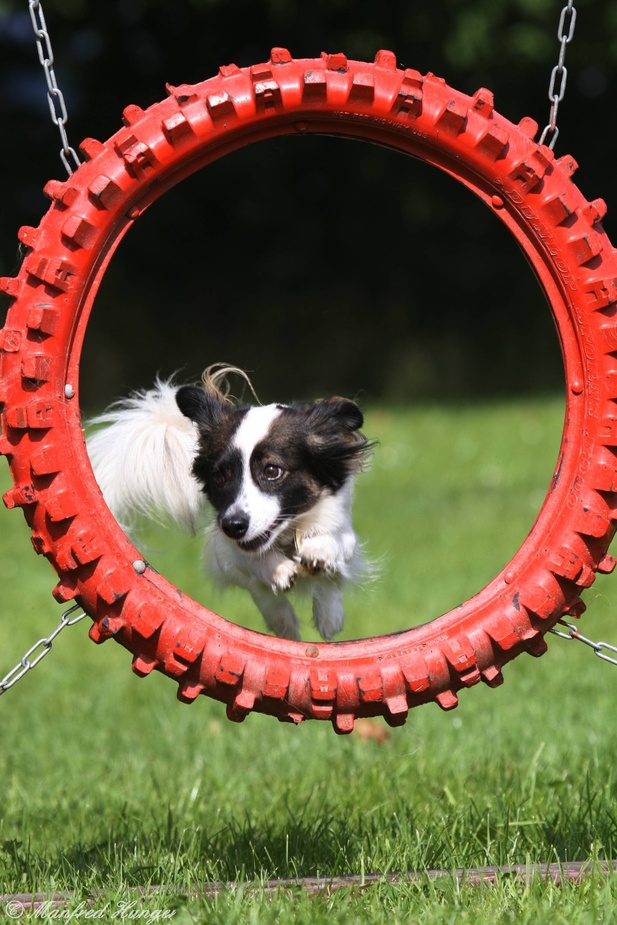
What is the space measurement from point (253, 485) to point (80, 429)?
52 cm

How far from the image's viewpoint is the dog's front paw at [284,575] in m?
3.61

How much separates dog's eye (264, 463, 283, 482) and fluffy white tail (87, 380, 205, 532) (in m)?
0.26

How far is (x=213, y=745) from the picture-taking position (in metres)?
5.61

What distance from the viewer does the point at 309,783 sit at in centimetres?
482

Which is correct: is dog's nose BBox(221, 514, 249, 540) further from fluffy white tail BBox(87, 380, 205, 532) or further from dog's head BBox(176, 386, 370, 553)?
fluffy white tail BBox(87, 380, 205, 532)

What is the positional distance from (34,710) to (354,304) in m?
7.76

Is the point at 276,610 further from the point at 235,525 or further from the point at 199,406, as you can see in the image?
the point at 199,406

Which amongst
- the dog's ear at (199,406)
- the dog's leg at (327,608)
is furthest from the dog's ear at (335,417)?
the dog's leg at (327,608)

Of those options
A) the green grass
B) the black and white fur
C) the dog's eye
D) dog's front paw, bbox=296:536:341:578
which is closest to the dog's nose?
the black and white fur

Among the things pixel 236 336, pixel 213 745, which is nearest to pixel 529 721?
pixel 213 745

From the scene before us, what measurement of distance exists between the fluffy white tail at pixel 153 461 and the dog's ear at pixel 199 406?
12cm

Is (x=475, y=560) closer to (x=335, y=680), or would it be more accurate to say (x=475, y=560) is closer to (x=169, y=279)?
(x=335, y=680)

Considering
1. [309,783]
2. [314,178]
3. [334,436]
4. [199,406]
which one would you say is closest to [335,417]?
[334,436]

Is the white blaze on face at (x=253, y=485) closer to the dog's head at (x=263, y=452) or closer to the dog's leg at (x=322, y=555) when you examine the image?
the dog's head at (x=263, y=452)
